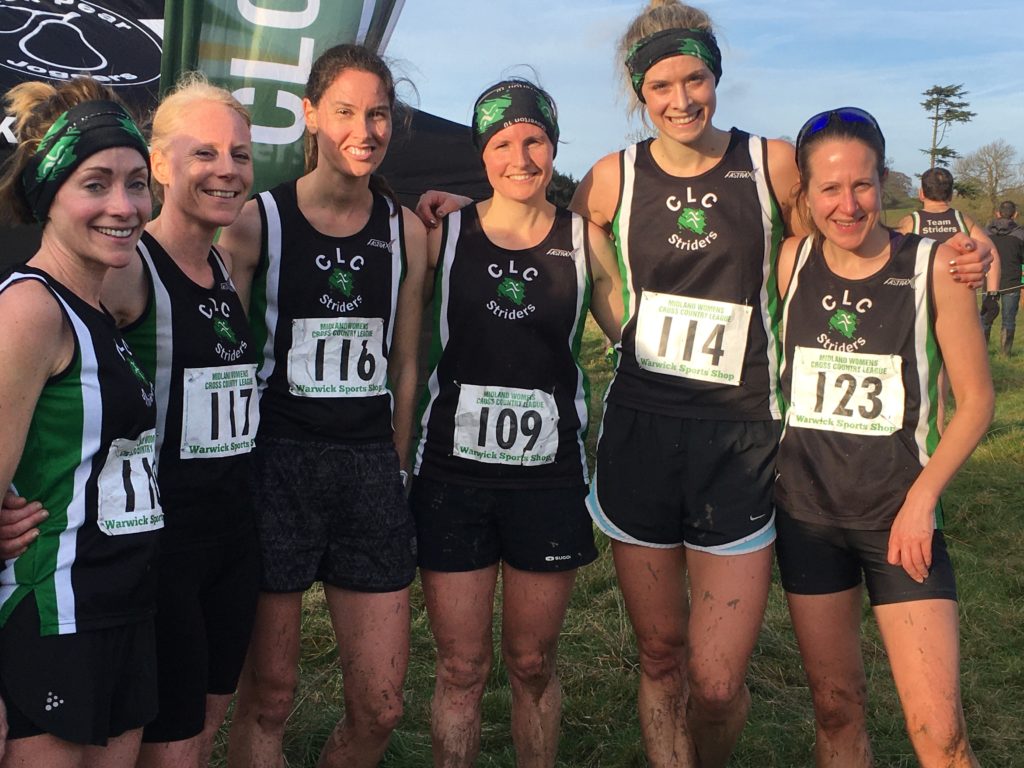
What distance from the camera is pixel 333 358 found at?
2865mm

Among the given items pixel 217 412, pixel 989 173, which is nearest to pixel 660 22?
pixel 217 412

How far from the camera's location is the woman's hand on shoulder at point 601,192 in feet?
10.3

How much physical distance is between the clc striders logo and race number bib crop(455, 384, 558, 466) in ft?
11.1

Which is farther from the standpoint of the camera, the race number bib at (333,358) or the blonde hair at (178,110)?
the race number bib at (333,358)

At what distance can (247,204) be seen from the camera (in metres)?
2.90

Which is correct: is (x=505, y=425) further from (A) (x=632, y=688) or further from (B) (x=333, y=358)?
(A) (x=632, y=688)

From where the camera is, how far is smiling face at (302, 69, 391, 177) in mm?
2879

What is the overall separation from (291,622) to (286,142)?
1.67m

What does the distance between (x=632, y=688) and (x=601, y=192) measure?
2.22 m

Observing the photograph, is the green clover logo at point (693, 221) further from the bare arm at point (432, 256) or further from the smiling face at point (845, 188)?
the bare arm at point (432, 256)

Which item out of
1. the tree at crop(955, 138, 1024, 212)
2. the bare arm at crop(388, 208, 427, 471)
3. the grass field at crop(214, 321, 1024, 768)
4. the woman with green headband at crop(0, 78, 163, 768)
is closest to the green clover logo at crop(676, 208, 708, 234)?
the bare arm at crop(388, 208, 427, 471)

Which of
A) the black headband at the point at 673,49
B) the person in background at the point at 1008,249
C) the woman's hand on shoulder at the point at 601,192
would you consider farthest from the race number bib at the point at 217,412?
the person in background at the point at 1008,249

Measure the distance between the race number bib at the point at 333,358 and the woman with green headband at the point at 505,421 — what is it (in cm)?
28

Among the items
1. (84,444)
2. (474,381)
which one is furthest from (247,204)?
(84,444)
